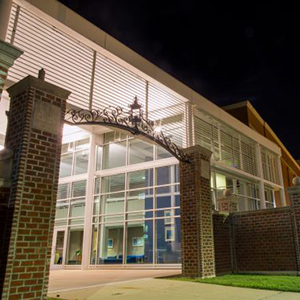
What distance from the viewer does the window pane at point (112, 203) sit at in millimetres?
17562

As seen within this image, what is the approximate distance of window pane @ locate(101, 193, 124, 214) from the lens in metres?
17.6

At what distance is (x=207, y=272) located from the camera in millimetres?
9609

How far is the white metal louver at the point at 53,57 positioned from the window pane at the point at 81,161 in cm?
842

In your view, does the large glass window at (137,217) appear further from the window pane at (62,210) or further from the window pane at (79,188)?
the window pane at (62,210)

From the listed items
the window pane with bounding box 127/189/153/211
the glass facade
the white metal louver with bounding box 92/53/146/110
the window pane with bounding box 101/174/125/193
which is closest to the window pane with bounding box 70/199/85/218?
the glass facade

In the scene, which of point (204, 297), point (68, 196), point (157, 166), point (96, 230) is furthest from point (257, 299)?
point (68, 196)

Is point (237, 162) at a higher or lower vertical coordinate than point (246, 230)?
→ higher

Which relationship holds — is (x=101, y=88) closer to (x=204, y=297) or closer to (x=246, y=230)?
(x=246, y=230)

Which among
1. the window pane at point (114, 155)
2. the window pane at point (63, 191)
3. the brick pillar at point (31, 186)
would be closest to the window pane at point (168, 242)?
the window pane at point (114, 155)

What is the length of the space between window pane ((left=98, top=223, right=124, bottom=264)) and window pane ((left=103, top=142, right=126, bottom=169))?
332 centimetres

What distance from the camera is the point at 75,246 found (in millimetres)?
18109

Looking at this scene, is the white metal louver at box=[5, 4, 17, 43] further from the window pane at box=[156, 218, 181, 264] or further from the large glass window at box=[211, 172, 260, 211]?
the large glass window at box=[211, 172, 260, 211]

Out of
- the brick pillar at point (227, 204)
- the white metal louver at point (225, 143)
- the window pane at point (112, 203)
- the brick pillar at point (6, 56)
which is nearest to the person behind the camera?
the brick pillar at point (6, 56)

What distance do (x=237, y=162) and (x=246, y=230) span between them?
8225mm
